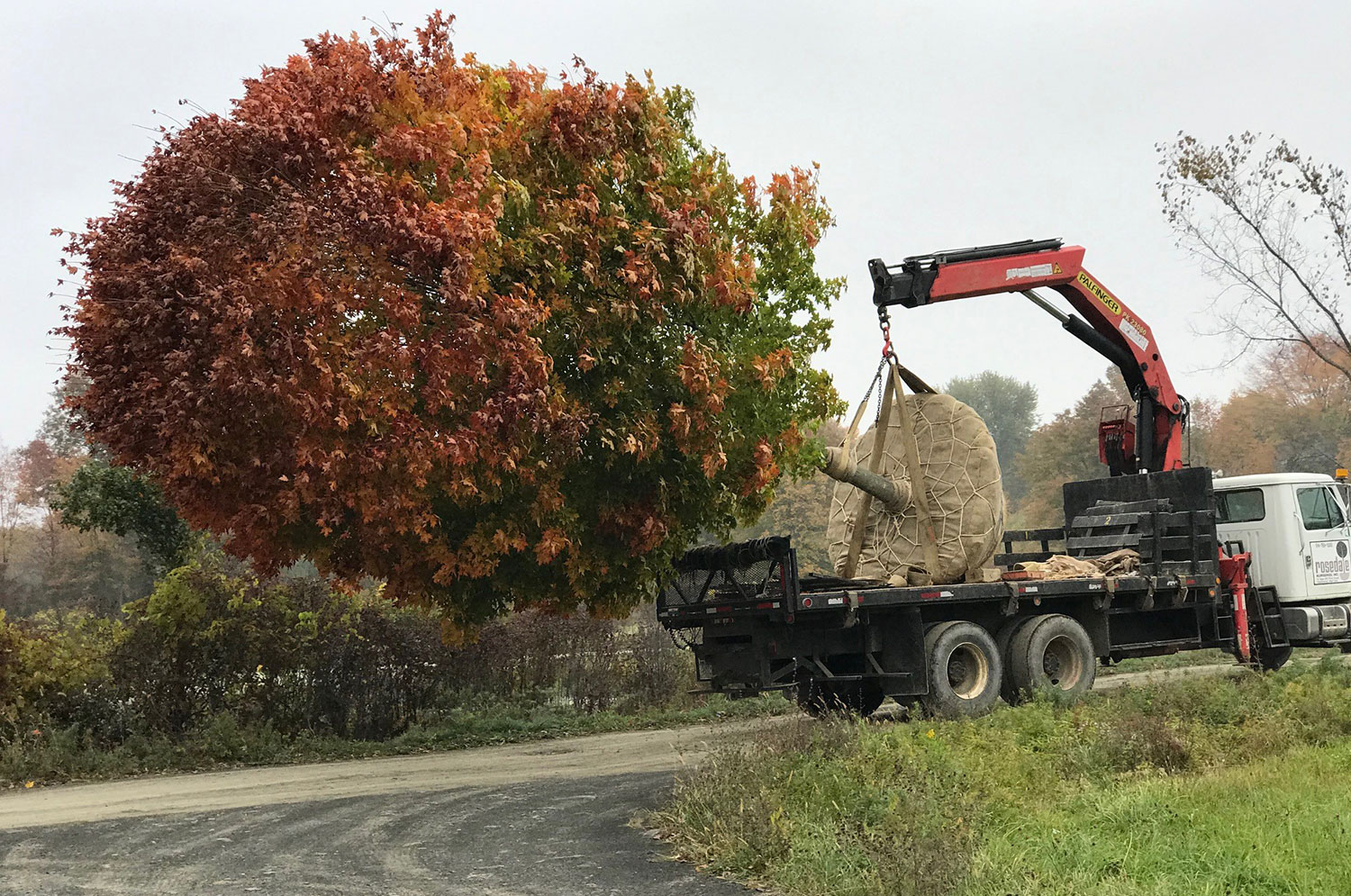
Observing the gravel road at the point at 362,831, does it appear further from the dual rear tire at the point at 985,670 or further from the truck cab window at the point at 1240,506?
the truck cab window at the point at 1240,506

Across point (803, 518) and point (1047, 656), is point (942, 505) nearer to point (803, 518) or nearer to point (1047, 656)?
point (1047, 656)

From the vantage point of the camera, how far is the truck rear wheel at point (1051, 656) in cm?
1343

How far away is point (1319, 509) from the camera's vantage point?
1683 centimetres

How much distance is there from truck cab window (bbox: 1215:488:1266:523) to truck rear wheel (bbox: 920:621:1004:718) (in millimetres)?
5392

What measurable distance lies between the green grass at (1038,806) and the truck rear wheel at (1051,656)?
6.65ft

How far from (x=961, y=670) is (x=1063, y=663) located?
170cm

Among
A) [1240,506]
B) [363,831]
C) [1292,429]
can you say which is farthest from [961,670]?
[1292,429]

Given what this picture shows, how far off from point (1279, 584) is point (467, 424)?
12367 millimetres

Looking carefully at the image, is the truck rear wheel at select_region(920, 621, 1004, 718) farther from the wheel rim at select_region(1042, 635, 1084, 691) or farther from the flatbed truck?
the wheel rim at select_region(1042, 635, 1084, 691)

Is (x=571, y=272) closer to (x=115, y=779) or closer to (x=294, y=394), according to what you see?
(x=294, y=394)

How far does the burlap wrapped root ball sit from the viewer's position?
14.0 meters

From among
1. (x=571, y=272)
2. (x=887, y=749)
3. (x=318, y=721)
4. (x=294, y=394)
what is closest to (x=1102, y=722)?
(x=887, y=749)

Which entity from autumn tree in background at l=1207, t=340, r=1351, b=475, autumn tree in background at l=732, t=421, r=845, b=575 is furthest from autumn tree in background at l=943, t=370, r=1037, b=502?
autumn tree in background at l=732, t=421, r=845, b=575

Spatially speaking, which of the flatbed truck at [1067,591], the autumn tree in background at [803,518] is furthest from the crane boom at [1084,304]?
the autumn tree in background at [803,518]
